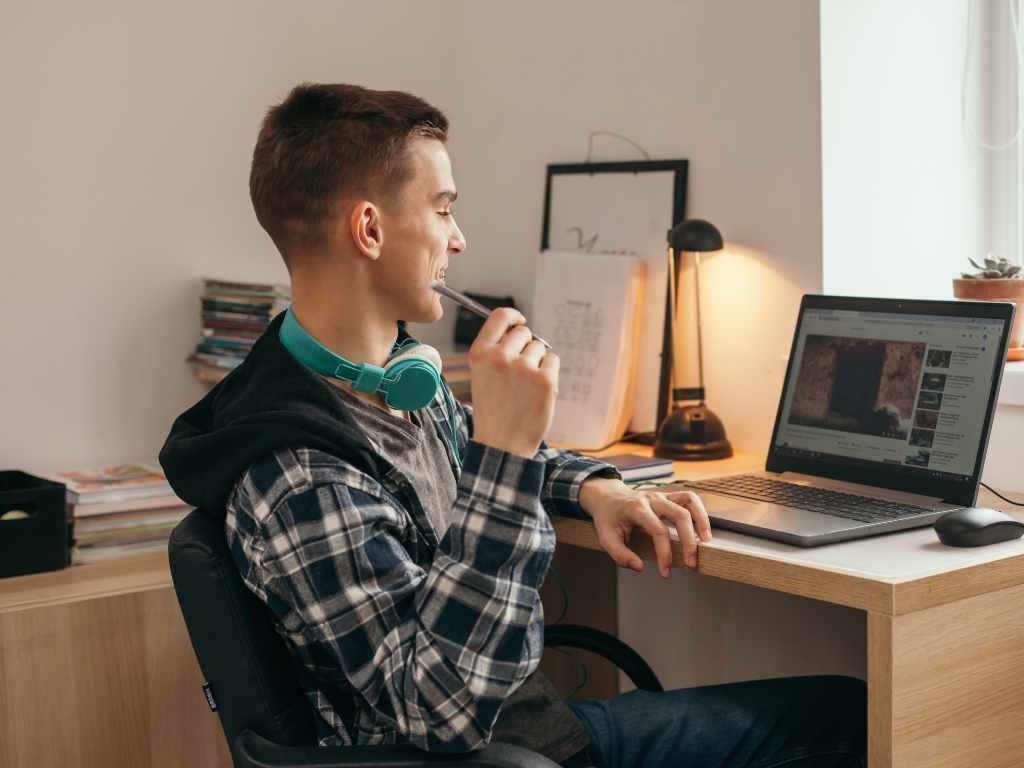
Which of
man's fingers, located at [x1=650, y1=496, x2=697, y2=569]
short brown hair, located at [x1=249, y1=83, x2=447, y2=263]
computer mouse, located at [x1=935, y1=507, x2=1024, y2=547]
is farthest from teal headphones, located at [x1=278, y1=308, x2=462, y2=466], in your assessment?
computer mouse, located at [x1=935, y1=507, x2=1024, y2=547]

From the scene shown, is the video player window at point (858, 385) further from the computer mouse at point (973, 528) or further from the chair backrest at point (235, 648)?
the chair backrest at point (235, 648)

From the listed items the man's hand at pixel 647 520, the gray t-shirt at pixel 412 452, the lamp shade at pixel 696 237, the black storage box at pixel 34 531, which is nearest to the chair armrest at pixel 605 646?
the man's hand at pixel 647 520

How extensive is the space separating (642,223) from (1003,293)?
25.3 inches

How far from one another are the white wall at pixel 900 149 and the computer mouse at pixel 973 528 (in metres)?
0.63

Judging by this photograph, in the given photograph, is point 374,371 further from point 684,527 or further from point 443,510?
point 684,527

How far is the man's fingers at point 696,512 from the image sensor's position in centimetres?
139

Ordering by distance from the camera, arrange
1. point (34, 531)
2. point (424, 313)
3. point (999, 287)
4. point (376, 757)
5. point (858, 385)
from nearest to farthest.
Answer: point (376, 757) < point (424, 313) < point (858, 385) < point (999, 287) < point (34, 531)

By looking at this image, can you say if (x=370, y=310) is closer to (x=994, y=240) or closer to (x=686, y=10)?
(x=686, y=10)

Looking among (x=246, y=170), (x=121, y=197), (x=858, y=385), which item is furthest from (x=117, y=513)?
(x=858, y=385)

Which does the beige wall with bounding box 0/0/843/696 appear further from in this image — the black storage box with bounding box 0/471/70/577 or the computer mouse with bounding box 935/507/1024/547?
the computer mouse with bounding box 935/507/1024/547

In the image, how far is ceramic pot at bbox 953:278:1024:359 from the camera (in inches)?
69.5

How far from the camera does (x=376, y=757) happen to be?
110cm

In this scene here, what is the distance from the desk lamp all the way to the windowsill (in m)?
0.43

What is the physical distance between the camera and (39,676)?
1716mm
